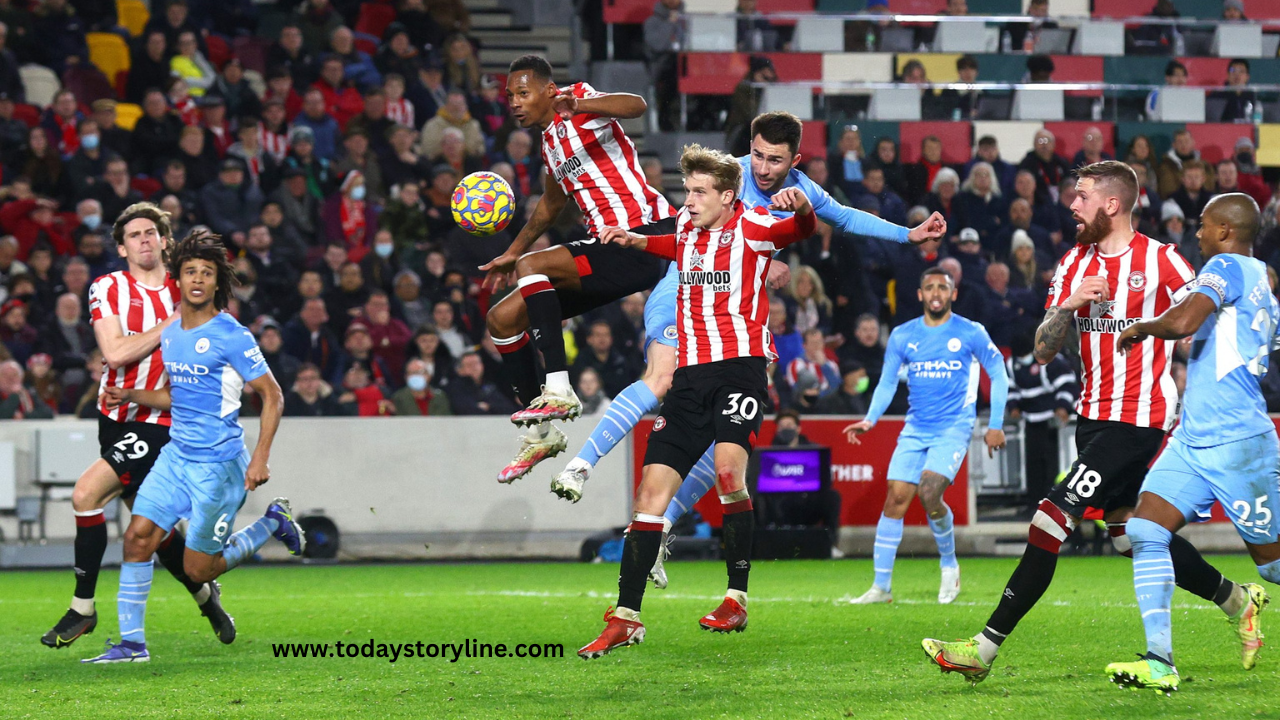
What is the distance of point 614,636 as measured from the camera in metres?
5.80

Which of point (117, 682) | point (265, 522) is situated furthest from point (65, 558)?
point (117, 682)

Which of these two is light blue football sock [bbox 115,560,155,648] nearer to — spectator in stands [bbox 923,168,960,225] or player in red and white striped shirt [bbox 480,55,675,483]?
player in red and white striped shirt [bbox 480,55,675,483]

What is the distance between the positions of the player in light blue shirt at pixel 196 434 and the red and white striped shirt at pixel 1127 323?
4.06 m

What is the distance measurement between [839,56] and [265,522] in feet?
36.3

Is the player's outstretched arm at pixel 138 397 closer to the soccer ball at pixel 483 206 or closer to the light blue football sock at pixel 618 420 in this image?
the soccer ball at pixel 483 206

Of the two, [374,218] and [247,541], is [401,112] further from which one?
[247,541]

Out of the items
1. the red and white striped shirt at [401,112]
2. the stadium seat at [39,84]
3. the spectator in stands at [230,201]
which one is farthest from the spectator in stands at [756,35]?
the stadium seat at [39,84]

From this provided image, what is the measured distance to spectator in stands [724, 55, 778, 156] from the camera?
637 inches

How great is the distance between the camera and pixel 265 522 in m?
8.12

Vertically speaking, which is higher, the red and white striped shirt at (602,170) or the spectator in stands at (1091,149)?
the spectator in stands at (1091,149)

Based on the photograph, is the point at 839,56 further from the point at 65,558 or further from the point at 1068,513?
the point at 1068,513

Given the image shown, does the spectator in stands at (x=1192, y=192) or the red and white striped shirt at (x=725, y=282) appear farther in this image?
the spectator in stands at (x=1192, y=192)

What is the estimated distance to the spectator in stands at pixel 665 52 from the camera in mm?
17000

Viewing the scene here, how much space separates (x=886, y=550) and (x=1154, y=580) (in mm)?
4118
